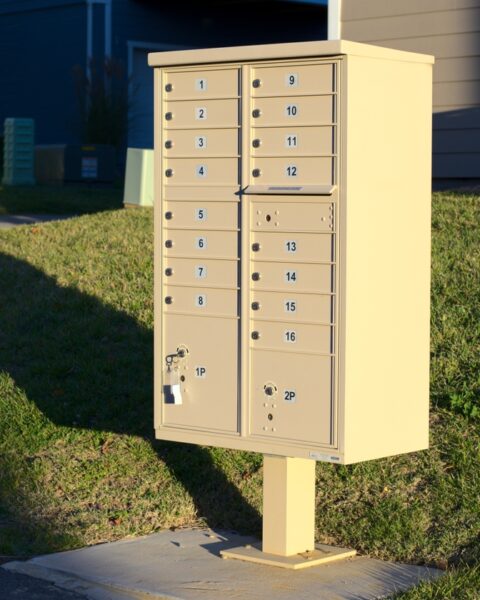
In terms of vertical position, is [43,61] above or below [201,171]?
above

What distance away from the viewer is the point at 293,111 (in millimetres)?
5086

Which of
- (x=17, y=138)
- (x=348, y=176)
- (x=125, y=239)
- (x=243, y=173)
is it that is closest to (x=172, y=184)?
(x=243, y=173)

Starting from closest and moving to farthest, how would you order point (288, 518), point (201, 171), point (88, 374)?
1. point (288, 518)
2. point (201, 171)
3. point (88, 374)

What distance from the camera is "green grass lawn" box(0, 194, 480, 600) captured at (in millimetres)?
5605

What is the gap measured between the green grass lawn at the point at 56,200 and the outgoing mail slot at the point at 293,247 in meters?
11.5

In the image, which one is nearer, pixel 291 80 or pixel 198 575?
pixel 291 80

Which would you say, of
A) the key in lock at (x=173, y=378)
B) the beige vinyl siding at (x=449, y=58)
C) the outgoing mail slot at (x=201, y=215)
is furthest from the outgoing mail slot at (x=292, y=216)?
the beige vinyl siding at (x=449, y=58)

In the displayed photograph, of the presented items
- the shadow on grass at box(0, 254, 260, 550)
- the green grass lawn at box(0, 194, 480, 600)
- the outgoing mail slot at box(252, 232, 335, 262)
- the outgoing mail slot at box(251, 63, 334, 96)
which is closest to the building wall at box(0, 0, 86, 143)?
the shadow on grass at box(0, 254, 260, 550)

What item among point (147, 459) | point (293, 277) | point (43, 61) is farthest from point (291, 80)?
point (43, 61)

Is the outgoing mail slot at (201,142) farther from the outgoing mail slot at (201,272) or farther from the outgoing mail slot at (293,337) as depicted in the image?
the outgoing mail slot at (293,337)

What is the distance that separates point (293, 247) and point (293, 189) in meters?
0.26

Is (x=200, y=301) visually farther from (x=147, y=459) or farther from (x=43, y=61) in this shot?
(x=43, y=61)

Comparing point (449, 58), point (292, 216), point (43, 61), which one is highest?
point (43, 61)

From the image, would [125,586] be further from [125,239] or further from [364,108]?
[125,239]
